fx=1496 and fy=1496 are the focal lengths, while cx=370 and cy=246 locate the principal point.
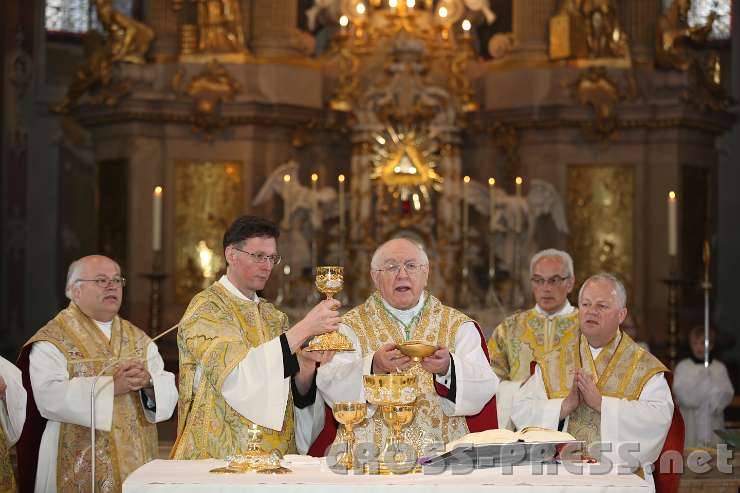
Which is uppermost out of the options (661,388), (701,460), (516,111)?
(516,111)

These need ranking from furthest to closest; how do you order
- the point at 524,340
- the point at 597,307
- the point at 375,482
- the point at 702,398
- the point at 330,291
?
the point at 702,398
the point at 524,340
the point at 597,307
the point at 330,291
the point at 375,482

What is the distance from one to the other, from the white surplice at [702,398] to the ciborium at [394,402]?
5818 millimetres

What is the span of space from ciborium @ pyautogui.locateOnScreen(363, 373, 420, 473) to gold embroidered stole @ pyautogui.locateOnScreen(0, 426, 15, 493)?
232cm

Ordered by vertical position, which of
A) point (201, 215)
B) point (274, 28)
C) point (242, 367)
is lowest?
point (242, 367)

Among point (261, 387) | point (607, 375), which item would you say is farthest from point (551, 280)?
point (261, 387)

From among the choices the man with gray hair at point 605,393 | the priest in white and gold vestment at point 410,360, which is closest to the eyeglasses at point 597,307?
the man with gray hair at point 605,393

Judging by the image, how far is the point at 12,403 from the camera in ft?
24.2

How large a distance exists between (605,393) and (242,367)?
1.92m

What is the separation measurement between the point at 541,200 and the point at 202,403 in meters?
8.24

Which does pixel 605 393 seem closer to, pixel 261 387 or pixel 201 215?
pixel 261 387

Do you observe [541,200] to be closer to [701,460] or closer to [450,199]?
[450,199]

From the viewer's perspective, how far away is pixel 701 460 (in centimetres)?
922

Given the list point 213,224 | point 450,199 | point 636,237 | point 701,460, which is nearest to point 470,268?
point 450,199

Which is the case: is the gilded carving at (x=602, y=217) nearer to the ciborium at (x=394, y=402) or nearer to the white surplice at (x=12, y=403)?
the white surplice at (x=12, y=403)
